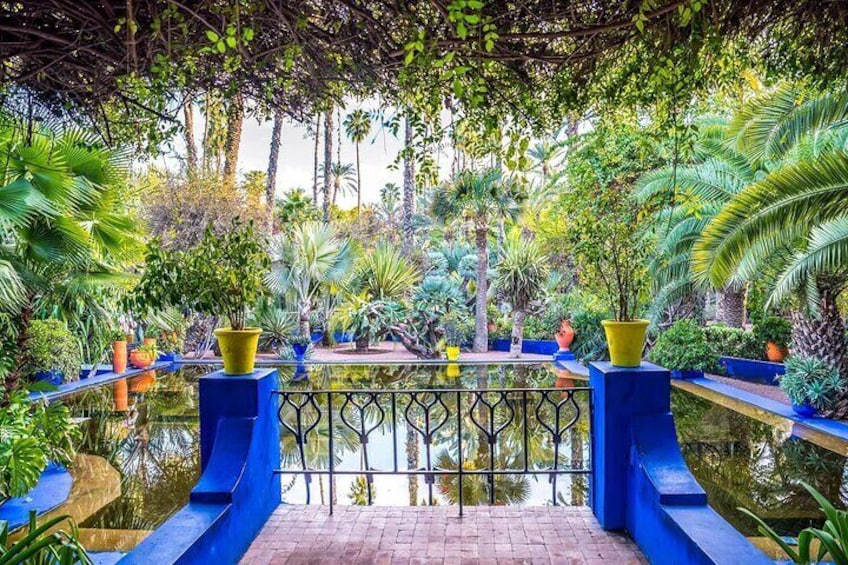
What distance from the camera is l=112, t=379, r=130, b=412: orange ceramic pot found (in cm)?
858

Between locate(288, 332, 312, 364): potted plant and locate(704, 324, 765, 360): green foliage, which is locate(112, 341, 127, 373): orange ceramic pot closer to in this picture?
locate(288, 332, 312, 364): potted plant

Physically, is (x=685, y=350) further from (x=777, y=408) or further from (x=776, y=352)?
(x=777, y=408)

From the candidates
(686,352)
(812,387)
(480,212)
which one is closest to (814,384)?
(812,387)

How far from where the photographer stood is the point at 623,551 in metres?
3.02

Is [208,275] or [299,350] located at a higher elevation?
[208,275]

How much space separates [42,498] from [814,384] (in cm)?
900

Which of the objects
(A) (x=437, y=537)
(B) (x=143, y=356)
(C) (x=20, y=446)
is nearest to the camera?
(A) (x=437, y=537)

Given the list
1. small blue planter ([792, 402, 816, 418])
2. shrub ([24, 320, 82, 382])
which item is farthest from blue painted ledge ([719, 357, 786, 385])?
shrub ([24, 320, 82, 382])

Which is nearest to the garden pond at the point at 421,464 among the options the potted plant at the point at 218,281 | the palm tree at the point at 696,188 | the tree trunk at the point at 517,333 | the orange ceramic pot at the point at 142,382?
the orange ceramic pot at the point at 142,382

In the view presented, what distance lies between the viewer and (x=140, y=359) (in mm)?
11930

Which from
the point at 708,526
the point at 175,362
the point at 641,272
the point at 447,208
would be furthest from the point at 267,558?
the point at 447,208

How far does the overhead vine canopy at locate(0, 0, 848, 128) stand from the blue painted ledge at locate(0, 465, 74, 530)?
130 inches

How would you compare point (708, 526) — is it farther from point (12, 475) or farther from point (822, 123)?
point (822, 123)

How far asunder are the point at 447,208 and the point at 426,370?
4.97m
